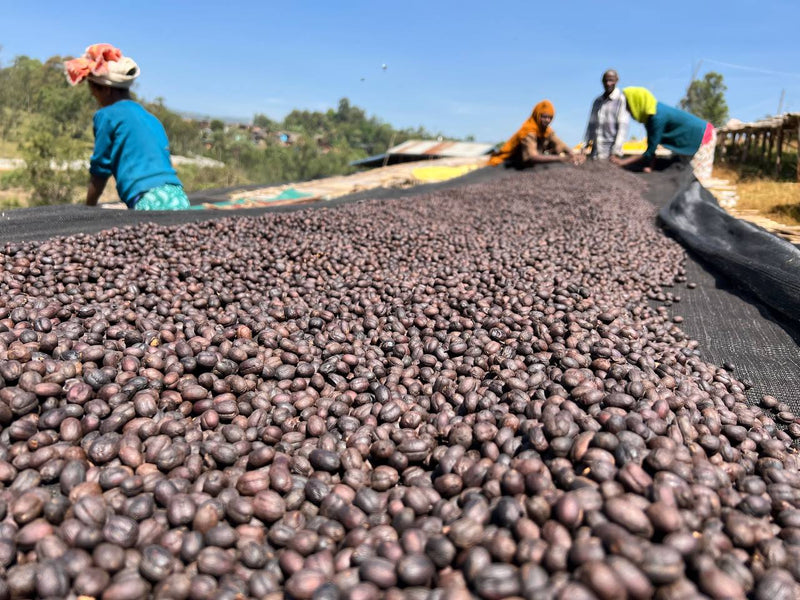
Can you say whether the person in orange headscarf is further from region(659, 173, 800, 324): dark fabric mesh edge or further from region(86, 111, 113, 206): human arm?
region(86, 111, 113, 206): human arm

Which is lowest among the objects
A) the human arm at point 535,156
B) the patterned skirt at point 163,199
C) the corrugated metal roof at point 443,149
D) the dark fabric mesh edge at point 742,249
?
the dark fabric mesh edge at point 742,249

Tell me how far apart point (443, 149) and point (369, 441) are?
23.5m

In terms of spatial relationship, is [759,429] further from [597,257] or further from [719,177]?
[719,177]

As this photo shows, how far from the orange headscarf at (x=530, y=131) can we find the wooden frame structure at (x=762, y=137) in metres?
5.98

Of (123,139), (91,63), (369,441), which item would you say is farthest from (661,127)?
(369,441)

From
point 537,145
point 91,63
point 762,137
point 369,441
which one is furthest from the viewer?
point 762,137

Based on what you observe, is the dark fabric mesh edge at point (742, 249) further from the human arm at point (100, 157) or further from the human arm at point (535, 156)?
the human arm at point (100, 157)

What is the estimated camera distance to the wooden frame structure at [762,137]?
13.6 m

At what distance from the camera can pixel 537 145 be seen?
12.2 meters

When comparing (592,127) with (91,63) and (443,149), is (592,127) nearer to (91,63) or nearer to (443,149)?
(91,63)

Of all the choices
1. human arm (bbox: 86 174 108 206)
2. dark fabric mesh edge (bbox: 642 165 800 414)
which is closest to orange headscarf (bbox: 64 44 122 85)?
human arm (bbox: 86 174 108 206)

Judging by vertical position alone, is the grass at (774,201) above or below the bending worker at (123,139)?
below

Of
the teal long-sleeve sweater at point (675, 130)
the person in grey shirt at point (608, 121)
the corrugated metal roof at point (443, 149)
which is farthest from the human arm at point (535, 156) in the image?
the corrugated metal roof at point (443, 149)

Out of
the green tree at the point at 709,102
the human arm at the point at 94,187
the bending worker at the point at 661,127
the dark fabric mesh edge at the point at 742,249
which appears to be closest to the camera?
the dark fabric mesh edge at the point at 742,249
